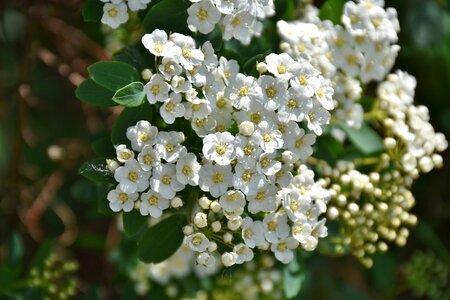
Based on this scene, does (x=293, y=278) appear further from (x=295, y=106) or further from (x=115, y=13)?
(x=115, y=13)

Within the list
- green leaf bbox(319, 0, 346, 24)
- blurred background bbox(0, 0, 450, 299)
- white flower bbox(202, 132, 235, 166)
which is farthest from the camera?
blurred background bbox(0, 0, 450, 299)

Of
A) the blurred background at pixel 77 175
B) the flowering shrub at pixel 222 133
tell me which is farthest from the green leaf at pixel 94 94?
the blurred background at pixel 77 175

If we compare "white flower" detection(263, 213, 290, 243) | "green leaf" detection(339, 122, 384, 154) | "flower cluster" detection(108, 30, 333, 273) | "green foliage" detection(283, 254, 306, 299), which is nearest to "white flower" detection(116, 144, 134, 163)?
"flower cluster" detection(108, 30, 333, 273)

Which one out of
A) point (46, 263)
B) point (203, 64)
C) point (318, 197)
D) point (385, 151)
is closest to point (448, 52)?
point (385, 151)

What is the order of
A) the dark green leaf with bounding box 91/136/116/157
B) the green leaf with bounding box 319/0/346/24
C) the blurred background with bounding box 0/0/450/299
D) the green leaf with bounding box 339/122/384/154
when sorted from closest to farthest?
the dark green leaf with bounding box 91/136/116/157, the green leaf with bounding box 319/0/346/24, the green leaf with bounding box 339/122/384/154, the blurred background with bounding box 0/0/450/299

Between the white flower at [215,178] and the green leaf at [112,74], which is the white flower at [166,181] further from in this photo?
the green leaf at [112,74]

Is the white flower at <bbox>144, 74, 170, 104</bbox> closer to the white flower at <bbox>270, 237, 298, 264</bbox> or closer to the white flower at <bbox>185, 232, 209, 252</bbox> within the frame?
the white flower at <bbox>185, 232, 209, 252</bbox>

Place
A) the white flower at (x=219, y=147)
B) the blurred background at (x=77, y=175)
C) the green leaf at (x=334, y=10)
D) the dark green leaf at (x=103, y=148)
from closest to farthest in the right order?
the white flower at (x=219, y=147), the dark green leaf at (x=103, y=148), the green leaf at (x=334, y=10), the blurred background at (x=77, y=175)
